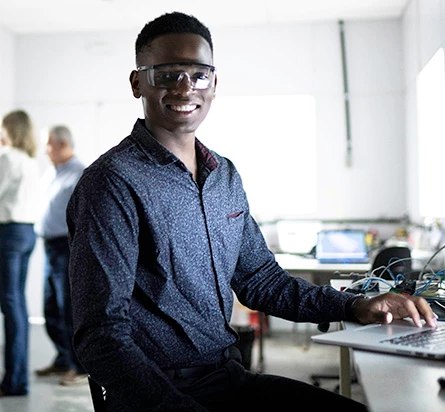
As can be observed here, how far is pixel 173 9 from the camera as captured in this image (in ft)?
18.1

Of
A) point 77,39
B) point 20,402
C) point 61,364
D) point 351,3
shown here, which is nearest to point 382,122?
Result: point 351,3

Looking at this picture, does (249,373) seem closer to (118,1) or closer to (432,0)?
(432,0)

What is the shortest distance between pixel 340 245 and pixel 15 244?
2.00 metres

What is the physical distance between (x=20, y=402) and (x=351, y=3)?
151 inches

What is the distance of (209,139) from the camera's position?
597 centimetres

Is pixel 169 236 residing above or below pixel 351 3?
below

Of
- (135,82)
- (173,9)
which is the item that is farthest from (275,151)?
(135,82)

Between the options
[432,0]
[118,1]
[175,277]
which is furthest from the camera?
[118,1]

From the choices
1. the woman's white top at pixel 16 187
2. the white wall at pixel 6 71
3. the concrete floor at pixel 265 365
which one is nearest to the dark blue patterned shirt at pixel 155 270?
the concrete floor at pixel 265 365

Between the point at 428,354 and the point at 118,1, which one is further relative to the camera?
the point at 118,1

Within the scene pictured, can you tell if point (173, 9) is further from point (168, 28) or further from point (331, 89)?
point (168, 28)

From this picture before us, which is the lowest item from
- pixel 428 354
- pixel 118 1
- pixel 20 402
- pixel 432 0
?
pixel 20 402

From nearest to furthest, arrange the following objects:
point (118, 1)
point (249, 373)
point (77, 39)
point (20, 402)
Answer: point (249, 373), point (20, 402), point (118, 1), point (77, 39)

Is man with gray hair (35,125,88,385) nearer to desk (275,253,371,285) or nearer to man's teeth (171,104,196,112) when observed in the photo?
desk (275,253,371,285)
